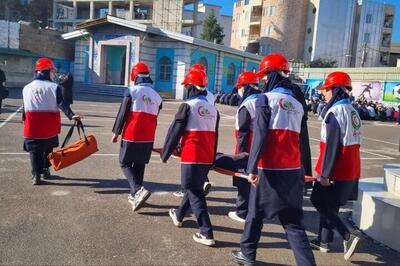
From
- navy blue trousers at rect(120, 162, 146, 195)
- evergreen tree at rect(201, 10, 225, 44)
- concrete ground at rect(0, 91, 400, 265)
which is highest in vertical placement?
evergreen tree at rect(201, 10, 225, 44)

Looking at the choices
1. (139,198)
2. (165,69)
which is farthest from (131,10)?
(139,198)

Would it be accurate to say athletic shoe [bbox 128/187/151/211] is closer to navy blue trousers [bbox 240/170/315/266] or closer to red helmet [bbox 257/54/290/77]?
navy blue trousers [bbox 240/170/315/266]

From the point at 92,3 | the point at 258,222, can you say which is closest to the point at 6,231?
the point at 258,222

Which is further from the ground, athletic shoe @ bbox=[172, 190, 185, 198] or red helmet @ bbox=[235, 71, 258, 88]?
red helmet @ bbox=[235, 71, 258, 88]

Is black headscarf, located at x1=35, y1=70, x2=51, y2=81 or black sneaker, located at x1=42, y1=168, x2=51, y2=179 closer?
black headscarf, located at x1=35, y1=70, x2=51, y2=81

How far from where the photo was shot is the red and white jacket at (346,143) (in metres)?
4.73

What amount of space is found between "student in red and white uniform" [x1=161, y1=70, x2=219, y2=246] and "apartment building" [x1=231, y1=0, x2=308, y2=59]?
60151 millimetres

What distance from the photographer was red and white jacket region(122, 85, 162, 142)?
615 centimetres

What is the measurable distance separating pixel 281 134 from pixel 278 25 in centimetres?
6206

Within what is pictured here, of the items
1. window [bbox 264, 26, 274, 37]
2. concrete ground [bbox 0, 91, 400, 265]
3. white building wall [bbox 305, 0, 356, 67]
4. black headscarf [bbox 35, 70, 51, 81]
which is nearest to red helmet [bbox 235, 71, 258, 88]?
concrete ground [bbox 0, 91, 400, 265]

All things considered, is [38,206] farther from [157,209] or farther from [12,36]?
[12,36]

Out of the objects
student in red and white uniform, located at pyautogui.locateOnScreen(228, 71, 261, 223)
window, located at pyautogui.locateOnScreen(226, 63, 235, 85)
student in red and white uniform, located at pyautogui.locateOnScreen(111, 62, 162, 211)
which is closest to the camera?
student in red and white uniform, located at pyautogui.locateOnScreen(228, 71, 261, 223)

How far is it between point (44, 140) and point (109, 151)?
3.41 m

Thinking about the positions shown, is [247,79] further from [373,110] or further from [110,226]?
[373,110]
